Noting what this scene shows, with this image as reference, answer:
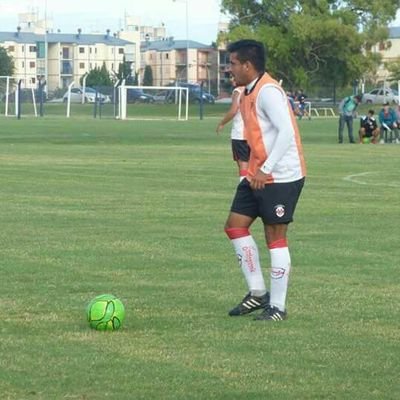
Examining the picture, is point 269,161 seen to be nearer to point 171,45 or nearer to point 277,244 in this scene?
point 277,244

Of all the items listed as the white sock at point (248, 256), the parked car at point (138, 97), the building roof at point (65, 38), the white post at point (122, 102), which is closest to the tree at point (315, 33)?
the parked car at point (138, 97)

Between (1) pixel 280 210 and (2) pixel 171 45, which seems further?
(2) pixel 171 45

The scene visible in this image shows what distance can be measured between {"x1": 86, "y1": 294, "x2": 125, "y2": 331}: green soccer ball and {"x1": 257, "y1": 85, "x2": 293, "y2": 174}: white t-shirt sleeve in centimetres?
143

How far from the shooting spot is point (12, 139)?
4362cm

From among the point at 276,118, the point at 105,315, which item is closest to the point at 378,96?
the point at 276,118

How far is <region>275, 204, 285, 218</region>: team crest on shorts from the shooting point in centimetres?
945

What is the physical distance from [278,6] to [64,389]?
287 ft

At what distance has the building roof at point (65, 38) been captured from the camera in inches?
6614

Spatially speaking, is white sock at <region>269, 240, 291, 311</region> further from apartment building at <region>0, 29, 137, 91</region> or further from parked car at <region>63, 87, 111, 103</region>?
apartment building at <region>0, 29, 137, 91</region>

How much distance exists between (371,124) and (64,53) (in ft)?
421

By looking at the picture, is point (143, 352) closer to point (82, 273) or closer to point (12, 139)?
point (82, 273)

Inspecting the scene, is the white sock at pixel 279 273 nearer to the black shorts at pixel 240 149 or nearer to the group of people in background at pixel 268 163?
the group of people in background at pixel 268 163

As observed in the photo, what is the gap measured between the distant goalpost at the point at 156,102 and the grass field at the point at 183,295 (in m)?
48.4

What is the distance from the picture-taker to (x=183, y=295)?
1074 centimetres
